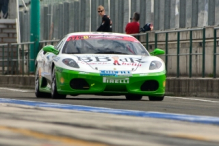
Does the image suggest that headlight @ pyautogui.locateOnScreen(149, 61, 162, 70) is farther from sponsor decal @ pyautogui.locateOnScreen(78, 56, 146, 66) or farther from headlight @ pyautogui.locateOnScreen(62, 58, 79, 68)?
headlight @ pyautogui.locateOnScreen(62, 58, 79, 68)

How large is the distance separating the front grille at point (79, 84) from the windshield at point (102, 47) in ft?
2.52

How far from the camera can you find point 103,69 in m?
13.6

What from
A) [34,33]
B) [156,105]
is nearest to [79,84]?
[156,105]

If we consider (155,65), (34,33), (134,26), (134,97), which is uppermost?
(134,26)

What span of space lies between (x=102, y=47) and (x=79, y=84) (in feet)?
3.60

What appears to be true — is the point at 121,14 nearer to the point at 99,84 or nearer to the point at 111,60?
the point at 111,60

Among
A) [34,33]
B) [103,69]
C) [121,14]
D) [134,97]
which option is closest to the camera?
[103,69]

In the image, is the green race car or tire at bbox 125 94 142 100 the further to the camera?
tire at bbox 125 94 142 100

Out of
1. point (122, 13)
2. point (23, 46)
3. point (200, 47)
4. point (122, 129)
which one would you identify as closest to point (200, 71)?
point (200, 47)

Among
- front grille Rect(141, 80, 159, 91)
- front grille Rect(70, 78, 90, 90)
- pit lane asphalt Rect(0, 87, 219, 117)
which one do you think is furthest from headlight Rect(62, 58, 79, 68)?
front grille Rect(141, 80, 159, 91)

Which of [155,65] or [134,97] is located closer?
[155,65]

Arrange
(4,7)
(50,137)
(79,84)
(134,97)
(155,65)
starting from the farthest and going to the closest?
(4,7), (134,97), (155,65), (79,84), (50,137)

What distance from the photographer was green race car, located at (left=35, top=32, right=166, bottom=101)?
1359 cm

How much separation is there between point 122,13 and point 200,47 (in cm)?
1742
